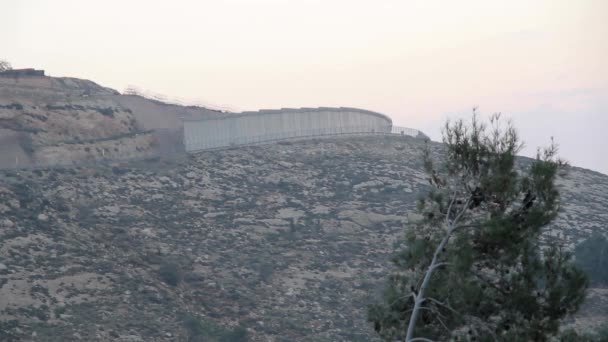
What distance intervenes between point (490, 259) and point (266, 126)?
36.6 metres

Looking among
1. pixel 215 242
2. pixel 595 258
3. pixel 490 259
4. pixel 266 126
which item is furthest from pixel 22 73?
pixel 490 259

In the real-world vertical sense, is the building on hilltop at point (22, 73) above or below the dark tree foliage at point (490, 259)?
above

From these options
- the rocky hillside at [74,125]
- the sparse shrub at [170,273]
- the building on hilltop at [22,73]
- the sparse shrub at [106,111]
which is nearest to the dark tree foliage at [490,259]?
the sparse shrub at [170,273]

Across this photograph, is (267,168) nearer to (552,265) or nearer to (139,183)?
(139,183)

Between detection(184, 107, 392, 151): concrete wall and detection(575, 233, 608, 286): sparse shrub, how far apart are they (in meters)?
19.4

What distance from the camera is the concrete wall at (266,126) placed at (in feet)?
173

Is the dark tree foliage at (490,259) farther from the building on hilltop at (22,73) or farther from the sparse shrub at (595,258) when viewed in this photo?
the building on hilltop at (22,73)

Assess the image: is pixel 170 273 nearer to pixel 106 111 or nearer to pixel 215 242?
pixel 215 242

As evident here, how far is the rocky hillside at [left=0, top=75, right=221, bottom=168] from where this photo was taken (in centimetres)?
4994

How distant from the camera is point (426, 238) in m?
18.8

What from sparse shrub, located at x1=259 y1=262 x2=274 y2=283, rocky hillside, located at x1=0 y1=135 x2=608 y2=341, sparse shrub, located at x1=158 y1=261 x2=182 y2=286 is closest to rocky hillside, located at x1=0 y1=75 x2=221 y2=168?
rocky hillside, located at x1=0 y1=135 x2=608 y2=341

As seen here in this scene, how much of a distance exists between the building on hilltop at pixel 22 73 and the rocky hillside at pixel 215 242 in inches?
562

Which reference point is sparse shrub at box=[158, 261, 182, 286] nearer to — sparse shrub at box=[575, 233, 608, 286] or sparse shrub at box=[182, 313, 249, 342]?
sparse shrub at box=[182, 313, 249, 342]

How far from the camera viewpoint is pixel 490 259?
58.9 ft
